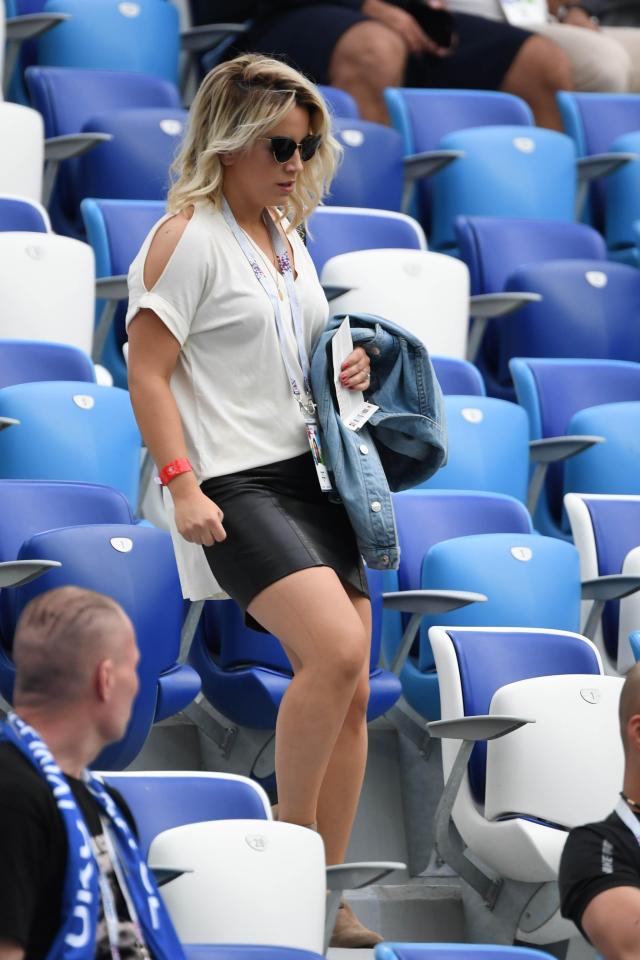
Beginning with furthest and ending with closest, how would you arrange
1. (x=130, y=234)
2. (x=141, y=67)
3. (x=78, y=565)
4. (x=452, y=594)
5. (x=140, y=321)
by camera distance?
1. (x=141, y=67)
2. (x=130, y=234)
3. (x=452, y=594)
4. (x=78, y=565)
5. (x=140, y=321)

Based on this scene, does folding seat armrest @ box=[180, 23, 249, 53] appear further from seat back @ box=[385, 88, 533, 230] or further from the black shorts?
seat back @ box=[385, 88, 533, 230]

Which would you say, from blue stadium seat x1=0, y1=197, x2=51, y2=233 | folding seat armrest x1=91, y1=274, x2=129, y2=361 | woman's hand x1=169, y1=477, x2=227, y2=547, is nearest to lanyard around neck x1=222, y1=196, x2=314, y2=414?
woman's hand x1=169, y1=477, x2=227, y2=547

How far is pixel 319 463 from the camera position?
8.58 ft

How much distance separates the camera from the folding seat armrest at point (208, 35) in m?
6.04

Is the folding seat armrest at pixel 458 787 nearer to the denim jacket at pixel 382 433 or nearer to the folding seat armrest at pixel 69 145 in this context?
the denim jacket at pixel 382 433

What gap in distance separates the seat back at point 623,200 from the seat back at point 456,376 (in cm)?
156

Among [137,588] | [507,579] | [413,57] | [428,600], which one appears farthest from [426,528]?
[413,57]

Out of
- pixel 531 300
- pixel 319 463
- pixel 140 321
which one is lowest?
pixel 531 300

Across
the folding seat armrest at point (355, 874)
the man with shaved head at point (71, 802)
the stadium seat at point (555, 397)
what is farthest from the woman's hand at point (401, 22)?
the man with shaved head at point (71, 802)

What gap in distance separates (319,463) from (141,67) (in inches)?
142

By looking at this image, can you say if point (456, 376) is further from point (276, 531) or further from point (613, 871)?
point (613, 871)

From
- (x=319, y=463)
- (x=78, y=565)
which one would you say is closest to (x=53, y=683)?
(x=319, y=463)

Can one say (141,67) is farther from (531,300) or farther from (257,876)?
(257,876)

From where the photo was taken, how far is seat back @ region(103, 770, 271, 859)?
2.38 metres
